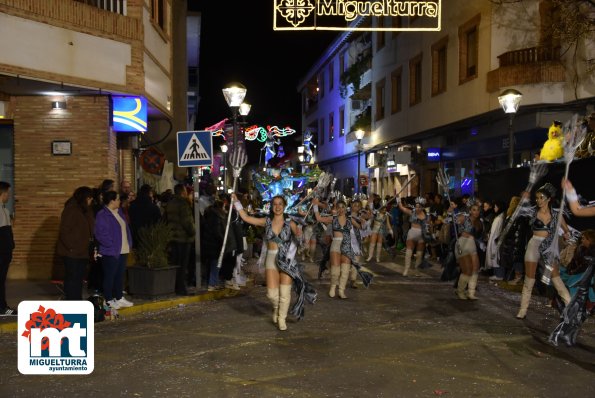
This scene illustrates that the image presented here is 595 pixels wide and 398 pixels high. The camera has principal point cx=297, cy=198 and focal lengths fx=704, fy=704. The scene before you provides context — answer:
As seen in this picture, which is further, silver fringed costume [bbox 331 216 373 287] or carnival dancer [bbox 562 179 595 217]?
silver fringed costume [bbox 331 216 373 287]

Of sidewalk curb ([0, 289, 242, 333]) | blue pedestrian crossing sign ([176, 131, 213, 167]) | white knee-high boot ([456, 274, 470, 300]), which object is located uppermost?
blue pedestrian crossing sign ([176, 131, 213, 167])

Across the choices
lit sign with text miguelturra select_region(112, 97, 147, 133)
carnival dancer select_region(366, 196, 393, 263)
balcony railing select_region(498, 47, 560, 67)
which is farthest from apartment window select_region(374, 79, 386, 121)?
lit sign with text miguelturra select_region(112, 97, 147, 133)

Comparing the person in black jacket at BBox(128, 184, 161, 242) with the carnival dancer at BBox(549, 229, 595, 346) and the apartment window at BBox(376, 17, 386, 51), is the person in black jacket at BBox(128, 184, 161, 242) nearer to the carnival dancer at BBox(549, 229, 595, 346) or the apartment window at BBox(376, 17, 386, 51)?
the carnival dancer at BBox(549, 229, 595, 346)

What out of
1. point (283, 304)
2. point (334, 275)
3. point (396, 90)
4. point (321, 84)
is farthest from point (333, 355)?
point (321, 84)

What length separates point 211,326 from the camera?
31.1 feet

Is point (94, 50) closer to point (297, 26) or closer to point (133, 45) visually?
point (133, 45)

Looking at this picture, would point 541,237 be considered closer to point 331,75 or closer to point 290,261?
point 290,261

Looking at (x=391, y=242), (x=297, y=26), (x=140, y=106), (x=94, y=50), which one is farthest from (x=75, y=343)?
(x=391, y=242)

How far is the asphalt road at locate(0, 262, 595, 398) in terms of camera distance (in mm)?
6344

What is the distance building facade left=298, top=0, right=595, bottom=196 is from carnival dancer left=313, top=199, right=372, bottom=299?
8.80 m

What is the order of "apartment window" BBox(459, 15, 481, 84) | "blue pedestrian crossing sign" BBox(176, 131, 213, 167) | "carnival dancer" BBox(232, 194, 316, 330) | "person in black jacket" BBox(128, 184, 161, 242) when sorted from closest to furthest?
"carnival dancer" BBox(232, 194, 316, 330) < "person in black jacket" BBox(128, 184, 161, 242) < "blue pedestrian crossing sign" BBox(176, 131, 213, 167) < "apartment window" BBox(459, 15, 481, 84)

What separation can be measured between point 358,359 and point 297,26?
34.1ft

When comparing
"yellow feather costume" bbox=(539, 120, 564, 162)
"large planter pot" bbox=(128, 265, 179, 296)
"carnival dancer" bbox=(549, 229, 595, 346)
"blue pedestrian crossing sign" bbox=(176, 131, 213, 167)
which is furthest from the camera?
"yellow feather costume" bbox=(539, 120, 564, 162)

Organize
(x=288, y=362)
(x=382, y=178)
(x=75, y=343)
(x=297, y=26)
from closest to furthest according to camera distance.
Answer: (x=75, y=343) → (x=288, y=362) → (x=297, y=26) → (x=382, y=178)
